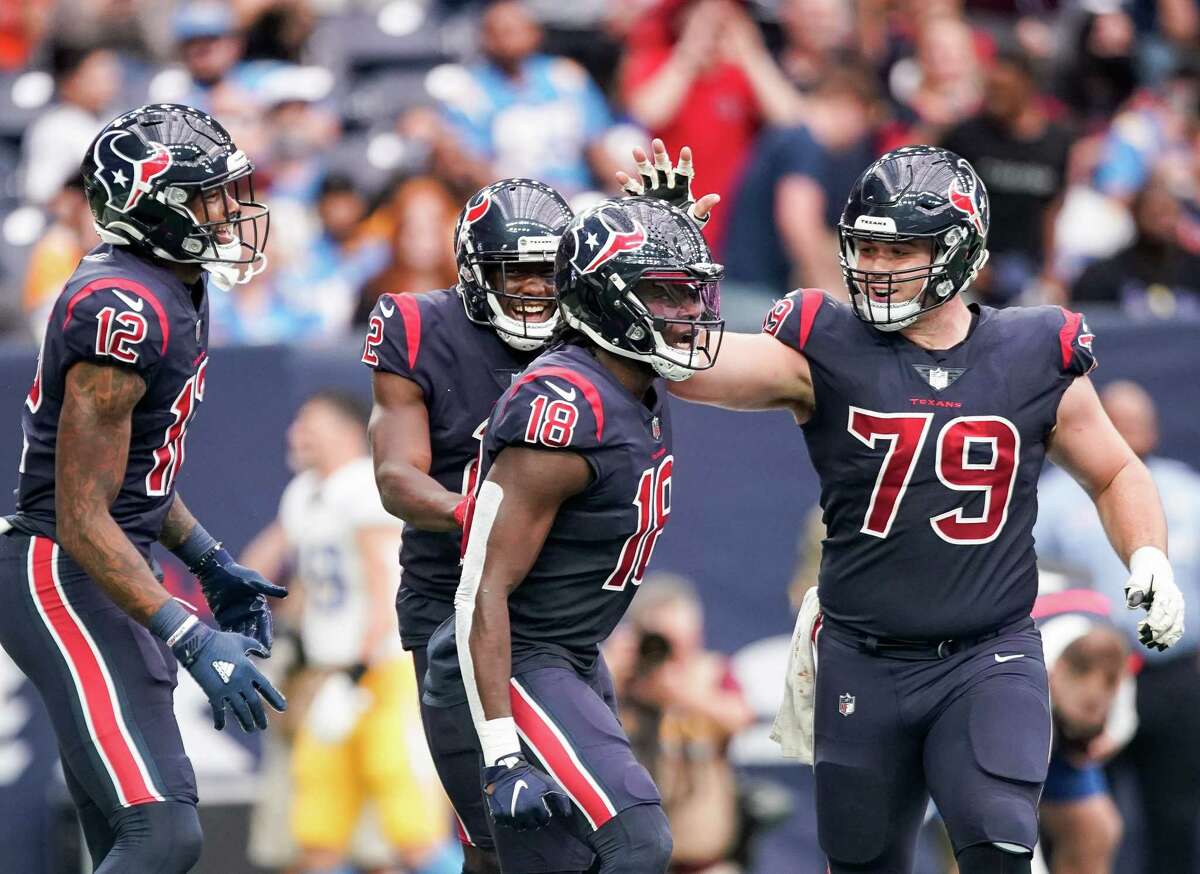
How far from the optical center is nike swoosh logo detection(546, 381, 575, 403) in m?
4.36

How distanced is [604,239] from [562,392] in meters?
0.39

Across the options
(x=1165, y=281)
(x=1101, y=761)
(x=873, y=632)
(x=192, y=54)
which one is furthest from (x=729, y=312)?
(x=873, y=632)

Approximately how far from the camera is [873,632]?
499 centimetres

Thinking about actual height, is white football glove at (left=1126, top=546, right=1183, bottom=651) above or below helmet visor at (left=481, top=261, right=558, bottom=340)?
below

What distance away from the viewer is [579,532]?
4.46m

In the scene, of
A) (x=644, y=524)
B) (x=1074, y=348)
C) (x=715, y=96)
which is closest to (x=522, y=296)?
(x=644, y=524)

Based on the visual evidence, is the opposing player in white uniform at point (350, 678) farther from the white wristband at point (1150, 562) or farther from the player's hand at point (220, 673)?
the white wristband at point (1150, 562)

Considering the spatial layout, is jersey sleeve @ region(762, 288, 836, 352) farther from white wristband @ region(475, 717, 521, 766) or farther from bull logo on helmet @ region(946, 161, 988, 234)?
white wristband @ region(475, 717, 521, 766)

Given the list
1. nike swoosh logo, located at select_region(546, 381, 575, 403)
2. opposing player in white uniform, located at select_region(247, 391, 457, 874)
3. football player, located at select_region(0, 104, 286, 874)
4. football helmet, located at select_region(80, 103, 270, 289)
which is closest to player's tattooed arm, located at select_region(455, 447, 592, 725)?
nike swoosh logo, located at select_region(546, 381, 575, 403)

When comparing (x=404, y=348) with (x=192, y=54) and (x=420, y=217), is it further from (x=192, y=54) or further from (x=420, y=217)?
(x=192, y=54)

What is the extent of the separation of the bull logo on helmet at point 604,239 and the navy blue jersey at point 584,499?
21 centimetres

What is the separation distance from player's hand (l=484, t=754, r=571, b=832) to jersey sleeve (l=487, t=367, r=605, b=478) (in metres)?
0.66

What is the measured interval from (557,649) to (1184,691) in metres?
3.88

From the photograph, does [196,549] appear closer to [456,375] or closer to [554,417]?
[456,375]
